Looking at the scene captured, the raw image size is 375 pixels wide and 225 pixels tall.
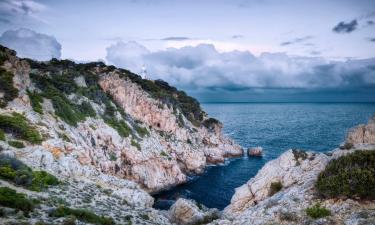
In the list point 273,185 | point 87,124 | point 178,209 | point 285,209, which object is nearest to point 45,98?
point 87,124

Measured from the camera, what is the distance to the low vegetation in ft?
83.6

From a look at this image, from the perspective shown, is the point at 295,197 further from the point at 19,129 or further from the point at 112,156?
the point at 112,156

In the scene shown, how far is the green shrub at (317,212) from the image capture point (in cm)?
1905

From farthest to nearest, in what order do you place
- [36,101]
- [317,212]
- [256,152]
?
1. [256,152]
2. [36,101]
3. [317,212]

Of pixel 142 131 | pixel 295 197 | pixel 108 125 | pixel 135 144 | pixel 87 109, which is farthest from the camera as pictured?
pixel 142 131

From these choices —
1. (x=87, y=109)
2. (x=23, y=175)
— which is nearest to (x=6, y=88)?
(x=23, y=175)

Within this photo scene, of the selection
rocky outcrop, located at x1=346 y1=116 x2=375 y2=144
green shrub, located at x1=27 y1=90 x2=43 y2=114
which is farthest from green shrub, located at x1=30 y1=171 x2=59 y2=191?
rocky outcrop, located at x1=346 y1=116 x2=375 y2=144

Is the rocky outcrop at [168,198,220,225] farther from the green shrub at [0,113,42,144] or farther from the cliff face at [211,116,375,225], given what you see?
the green shrub at [0,113,42,144]

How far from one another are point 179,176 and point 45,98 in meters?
32.2

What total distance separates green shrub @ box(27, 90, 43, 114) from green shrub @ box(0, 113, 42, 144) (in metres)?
8.11

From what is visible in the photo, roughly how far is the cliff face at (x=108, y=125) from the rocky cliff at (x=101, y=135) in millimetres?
163

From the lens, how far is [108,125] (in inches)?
2515

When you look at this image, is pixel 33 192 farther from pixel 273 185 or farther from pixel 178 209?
pixel 273 185

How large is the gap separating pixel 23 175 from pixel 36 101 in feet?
83.6
